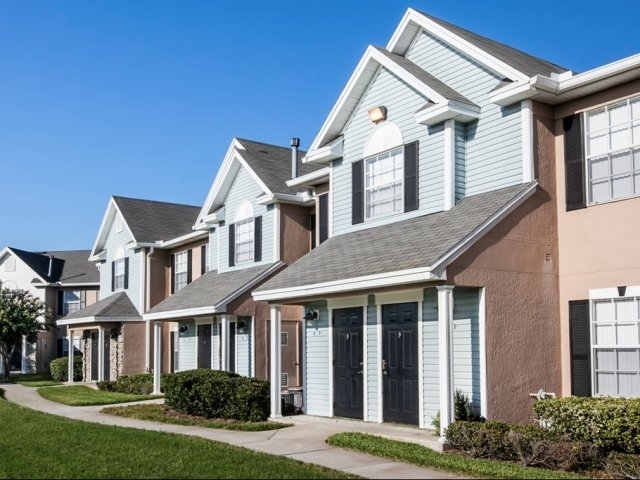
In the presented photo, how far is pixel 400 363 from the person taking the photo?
49.7 ft

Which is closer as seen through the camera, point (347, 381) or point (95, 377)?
point (347, 381)

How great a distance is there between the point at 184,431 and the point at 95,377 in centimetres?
2005

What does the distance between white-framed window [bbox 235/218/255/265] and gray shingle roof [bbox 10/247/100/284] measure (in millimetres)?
23157

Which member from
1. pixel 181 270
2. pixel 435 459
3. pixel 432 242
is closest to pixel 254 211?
pixel 181 270

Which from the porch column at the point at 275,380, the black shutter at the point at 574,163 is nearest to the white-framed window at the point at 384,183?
the porch column at the point at 275,380

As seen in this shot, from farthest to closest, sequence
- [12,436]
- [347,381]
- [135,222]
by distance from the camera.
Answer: [135,222] → [347,381] → [12,436]

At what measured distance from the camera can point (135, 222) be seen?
32.7m

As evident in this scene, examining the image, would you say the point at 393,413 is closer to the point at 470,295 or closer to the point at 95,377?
the point at 470,295

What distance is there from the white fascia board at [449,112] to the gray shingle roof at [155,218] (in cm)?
1858

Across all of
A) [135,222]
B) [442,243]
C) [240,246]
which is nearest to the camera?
[442,243]

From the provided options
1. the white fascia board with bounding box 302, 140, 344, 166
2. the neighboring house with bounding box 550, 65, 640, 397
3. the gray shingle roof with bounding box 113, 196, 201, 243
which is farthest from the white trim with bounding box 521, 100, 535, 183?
the gray shingle roof with bounding box 113, 196, 201, 243

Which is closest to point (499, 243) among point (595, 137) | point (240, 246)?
point (595, 137)

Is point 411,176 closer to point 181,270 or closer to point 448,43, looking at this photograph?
point 448,43

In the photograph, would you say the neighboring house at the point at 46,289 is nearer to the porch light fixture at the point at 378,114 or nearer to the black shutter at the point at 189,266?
the black shutter at the point at 189,266
